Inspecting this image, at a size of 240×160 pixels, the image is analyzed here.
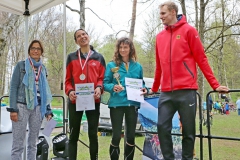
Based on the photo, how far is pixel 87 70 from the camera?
2.68 meters

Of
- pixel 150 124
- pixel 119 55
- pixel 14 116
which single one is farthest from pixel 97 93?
pixel 150 124

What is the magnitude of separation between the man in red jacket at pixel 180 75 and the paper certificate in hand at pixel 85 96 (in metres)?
0.73

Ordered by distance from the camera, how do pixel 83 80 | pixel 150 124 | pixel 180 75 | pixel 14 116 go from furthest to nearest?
pixel 150 124
pixel 83 80
pixel 14 116
pixel 180 75

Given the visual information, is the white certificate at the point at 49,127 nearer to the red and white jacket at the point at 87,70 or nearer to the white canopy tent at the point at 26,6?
the red and white jacket at the point at 87,70

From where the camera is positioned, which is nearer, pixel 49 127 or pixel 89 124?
pixel 89 124

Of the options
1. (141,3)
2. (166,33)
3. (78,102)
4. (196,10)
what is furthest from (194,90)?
(196,10)

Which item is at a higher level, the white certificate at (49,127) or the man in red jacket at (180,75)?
the man in red jacket at (180,75)

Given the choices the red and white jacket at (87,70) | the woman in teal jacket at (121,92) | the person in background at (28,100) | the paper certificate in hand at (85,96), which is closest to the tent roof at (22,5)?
the person in background at (28,100)

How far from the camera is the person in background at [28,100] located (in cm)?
261

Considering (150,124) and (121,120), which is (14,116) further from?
(150,124)

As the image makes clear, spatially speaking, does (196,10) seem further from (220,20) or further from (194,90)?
(194,90)

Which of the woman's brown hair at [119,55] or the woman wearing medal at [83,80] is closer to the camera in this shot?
the woman wearing medal at [83,80]

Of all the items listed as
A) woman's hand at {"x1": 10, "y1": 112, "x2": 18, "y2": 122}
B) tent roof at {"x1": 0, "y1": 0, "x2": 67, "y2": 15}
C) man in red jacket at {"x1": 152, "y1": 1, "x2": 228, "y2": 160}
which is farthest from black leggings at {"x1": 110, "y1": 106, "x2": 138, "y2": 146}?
tent roof at {"x1": 0, "y1": 0, "x2": 67, "y2": 15}

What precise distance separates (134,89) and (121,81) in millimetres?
169
